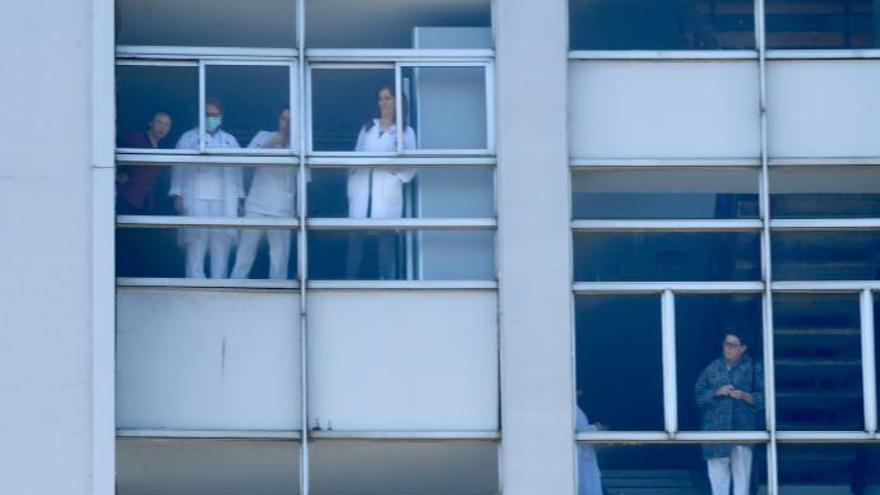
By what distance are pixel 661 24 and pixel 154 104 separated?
184 inches

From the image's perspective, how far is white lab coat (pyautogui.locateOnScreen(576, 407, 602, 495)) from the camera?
762 inches

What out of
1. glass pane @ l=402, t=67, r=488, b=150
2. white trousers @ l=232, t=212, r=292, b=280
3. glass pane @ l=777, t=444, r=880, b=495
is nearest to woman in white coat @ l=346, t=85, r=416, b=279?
glass pane @ l=402, t=67, r=488, b=150

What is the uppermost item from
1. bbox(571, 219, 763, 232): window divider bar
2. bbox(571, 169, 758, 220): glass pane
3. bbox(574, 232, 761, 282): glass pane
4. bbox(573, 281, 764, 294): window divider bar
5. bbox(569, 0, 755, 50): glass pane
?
bbox(569, 0, 755, 50): glass pane

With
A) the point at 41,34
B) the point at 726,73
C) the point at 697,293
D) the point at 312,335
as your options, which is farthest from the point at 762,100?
the point at 41,34

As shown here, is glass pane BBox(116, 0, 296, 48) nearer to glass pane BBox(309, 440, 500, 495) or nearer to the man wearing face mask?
the man wearing face mask

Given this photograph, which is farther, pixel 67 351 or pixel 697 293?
pixel 697 293

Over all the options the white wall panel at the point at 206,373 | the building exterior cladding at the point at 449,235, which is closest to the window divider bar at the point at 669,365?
the building exterior cladding at the point at 449,235

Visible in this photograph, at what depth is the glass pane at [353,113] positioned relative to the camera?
19594 mm

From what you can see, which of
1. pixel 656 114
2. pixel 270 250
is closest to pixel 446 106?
pixel 656 114

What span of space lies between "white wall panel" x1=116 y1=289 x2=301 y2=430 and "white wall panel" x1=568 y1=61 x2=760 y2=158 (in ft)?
10.5

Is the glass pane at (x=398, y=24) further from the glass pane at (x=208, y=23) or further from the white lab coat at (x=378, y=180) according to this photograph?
the white lab coat at (x=378, y=180)

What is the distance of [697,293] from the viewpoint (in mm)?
19656

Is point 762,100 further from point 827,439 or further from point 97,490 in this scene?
point 97,490

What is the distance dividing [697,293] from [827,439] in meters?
1.72
